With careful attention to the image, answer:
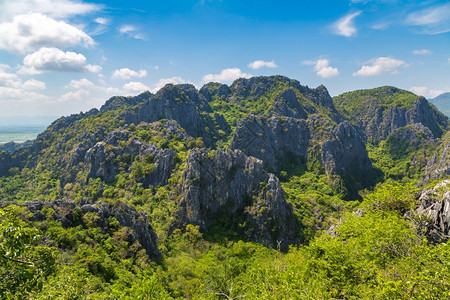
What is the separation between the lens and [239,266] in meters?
44.1

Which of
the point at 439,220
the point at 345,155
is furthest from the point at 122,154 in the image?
the point at 345,155

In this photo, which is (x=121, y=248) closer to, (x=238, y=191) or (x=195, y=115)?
(x=238, y=191)

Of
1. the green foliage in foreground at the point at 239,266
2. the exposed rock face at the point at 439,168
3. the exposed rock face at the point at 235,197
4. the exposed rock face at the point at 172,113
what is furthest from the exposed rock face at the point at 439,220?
the exposed rock face at the point at 172,113

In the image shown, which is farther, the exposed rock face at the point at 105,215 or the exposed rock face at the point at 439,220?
the exposed rock face at the point at 105,215

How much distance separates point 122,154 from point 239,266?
9344 cm

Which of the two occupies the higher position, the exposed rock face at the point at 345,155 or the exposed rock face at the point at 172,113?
the exposed rock face at the point at 172,113

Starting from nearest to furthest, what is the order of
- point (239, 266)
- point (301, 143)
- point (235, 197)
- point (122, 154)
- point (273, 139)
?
point (239, 266), point (235, 197), point (122, 154), point (273, 139), point (301, 143)

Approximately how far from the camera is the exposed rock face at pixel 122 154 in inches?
4023

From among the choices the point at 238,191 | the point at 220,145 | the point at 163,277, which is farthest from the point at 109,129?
the point at 163,277

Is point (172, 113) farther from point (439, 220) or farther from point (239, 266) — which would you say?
point (439, 220)

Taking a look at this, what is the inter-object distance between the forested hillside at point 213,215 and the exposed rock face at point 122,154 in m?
0.63

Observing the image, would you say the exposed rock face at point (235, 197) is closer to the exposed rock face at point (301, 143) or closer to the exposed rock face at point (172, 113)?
the exposed rock face at point (301, 143)

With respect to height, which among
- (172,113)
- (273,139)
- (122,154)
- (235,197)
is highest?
(172,113)

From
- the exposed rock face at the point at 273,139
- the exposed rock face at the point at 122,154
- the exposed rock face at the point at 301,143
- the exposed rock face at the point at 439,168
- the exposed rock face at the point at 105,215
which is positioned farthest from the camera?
the exposed rock face at the point at 273,139
